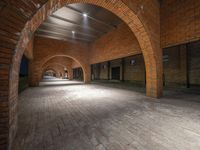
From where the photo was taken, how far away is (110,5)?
3676 mm

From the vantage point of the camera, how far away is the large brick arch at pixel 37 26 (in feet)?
4.65

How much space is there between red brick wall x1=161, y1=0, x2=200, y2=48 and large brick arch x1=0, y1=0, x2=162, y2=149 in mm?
504

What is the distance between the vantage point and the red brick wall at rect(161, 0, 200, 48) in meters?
4.06

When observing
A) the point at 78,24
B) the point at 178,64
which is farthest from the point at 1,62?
the point at 178,64

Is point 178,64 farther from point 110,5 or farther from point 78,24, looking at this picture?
point 78,24

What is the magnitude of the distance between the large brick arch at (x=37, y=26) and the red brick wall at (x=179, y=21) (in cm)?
50

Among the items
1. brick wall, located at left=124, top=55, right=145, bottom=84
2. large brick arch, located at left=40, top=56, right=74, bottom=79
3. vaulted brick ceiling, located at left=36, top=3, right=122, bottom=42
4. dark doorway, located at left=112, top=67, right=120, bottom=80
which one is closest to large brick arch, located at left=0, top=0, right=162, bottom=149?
vaulted brick ceiling, located at left=36, top=3, right=122, bottom=42

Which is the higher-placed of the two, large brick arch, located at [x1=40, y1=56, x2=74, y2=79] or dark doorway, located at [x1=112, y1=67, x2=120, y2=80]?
large brick arch, located at [x1=40, y1=56, x2=74, y2=79]

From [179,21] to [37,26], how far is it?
5.81 metres

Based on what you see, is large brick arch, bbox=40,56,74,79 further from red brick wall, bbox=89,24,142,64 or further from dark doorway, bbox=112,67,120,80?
dark doorway, bbox=112,67,120,80

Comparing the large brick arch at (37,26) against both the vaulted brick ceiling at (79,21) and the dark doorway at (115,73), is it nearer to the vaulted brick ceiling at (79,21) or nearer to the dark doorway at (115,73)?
the vaulted brick ceiling at (79,21)

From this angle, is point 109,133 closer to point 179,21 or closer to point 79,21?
point 179,21

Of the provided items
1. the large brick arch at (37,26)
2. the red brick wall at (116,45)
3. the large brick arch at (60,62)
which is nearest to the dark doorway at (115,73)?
the red brick wall at (116,45)

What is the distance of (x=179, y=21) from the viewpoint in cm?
453
